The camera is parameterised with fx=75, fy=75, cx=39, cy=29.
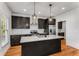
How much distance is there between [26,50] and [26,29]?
3.96 m

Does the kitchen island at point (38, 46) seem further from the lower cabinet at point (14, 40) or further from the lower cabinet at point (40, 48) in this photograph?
the lower cabinet at point (14, 40)

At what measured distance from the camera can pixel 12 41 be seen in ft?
18.7

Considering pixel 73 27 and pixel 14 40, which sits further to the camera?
pixel 14 40

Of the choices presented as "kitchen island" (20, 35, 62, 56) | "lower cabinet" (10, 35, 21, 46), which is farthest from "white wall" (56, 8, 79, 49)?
"lower cabinet" (10, 35, 21, 46)

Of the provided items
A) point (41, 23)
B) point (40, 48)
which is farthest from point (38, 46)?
point (41, 23)

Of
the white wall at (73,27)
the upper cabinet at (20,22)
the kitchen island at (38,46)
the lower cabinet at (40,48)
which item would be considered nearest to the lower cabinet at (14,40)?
the upper cabinet at (20,22)

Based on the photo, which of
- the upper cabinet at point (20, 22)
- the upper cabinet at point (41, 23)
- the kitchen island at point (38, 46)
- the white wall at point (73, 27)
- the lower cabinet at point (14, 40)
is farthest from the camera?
the upper cabinet at point (41, 23)

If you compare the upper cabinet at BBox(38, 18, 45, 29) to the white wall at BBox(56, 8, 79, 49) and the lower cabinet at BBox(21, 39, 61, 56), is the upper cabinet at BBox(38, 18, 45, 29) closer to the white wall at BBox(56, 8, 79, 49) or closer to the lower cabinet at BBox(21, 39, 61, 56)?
the white wall at BBox(56, 8, 79, 49)

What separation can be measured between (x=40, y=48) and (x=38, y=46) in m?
0.17

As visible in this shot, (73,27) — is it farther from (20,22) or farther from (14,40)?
(14,40)

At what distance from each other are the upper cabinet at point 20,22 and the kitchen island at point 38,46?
2.88m

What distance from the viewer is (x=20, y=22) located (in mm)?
6395

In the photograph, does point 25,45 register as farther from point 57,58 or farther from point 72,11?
point 72,11

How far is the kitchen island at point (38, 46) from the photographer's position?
2.99 metres
